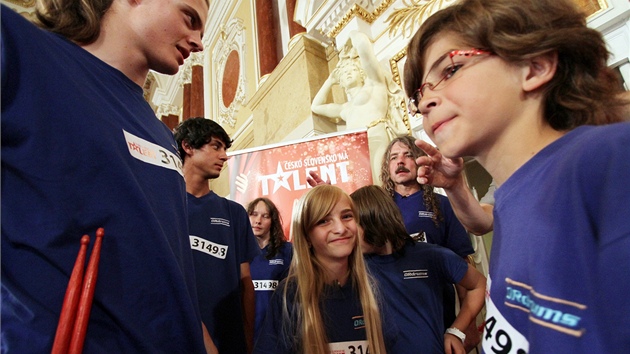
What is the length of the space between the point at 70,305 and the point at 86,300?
17 mm

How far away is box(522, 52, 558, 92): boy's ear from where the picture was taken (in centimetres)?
60

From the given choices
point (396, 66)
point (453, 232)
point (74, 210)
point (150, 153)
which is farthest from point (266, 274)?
point (396, 66)

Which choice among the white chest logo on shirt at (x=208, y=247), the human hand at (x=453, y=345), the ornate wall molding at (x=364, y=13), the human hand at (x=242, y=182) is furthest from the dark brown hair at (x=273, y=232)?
the ornate wall molding at (x=364, y=13)

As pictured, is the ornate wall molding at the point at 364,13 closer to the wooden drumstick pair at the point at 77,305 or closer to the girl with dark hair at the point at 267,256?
the girl with dark hair at the point at 267,256

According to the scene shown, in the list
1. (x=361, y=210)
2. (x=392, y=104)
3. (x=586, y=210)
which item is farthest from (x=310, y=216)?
(x=392, y=104)

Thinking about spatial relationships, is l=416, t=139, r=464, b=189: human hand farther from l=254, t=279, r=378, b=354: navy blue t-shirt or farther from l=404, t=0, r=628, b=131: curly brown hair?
l=254, t=279, r=378, b=354: navy blue t-shirt

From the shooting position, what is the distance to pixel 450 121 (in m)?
0.64

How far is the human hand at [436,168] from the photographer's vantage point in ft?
3.00

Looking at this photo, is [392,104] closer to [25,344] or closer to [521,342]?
[521,342]

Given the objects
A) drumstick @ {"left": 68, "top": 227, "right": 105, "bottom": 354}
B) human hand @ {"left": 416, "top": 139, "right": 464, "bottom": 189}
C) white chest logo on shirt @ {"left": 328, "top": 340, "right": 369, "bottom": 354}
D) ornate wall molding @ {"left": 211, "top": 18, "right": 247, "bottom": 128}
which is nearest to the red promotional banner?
white chest logo on shirt @ {"left": 328, "top": 340, "right": 369, "bottom": 354}

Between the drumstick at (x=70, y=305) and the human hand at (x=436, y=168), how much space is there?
724 mm

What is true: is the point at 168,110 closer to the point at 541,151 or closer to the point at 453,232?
the point at 453,232

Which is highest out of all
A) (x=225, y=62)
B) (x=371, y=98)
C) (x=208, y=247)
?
(x=225, y=62)

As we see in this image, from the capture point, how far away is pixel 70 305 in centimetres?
45
